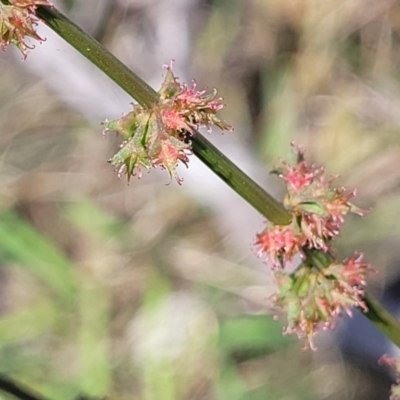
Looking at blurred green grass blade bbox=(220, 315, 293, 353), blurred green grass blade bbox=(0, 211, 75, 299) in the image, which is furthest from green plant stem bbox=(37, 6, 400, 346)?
blurred green grass blade bbox=(0, 211, 75, 299)

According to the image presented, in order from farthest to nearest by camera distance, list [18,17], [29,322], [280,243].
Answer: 1. [29,322]
2. [280,243]
3. [18,17]

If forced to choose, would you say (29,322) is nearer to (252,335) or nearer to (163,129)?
(252,335)

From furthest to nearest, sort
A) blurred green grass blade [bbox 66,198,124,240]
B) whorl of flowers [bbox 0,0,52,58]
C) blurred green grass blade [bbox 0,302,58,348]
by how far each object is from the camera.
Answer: blurred green grass blade [bbox 66,198,124,240] < blurred green grass blade [bbox 0,302,58,348] < whorl of flowers [bbox 0,0,52,58]

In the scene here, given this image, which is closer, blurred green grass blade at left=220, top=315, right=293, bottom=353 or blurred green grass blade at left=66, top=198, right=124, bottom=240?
blurred green grass blade at left=220, top=315, right=293, bottom=353

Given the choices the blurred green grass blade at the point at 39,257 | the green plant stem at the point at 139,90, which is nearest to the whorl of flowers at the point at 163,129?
the green plant stem at the point at 139,90

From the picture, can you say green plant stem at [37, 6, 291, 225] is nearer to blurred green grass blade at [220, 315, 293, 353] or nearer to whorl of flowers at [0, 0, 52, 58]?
whorl of flowers at [0, 0, 52, 58]

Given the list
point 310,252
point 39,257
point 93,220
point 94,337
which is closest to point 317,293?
point 310,252

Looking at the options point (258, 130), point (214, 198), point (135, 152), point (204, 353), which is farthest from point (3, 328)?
point (135, 152)
